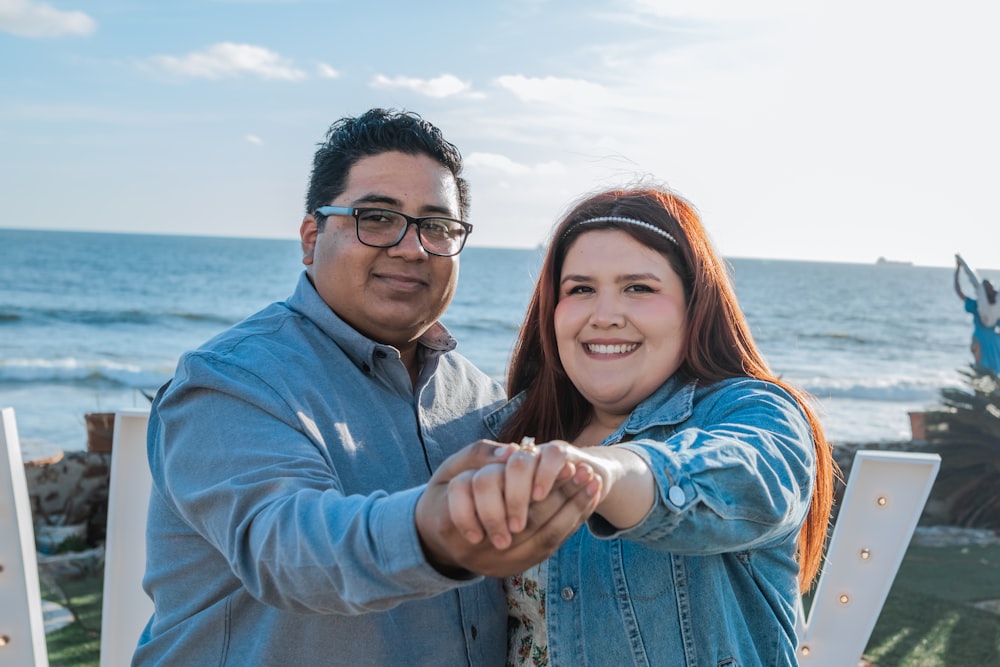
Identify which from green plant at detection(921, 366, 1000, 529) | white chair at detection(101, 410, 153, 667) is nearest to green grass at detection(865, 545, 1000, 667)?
green plant at detection(921, 366, 1000, 529)

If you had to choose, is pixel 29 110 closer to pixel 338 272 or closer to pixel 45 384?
pixel 45 384

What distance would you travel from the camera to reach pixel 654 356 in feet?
7.68

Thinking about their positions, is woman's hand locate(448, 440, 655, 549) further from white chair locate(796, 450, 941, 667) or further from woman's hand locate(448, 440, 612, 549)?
white chair locate(796, 450, 941, 667)

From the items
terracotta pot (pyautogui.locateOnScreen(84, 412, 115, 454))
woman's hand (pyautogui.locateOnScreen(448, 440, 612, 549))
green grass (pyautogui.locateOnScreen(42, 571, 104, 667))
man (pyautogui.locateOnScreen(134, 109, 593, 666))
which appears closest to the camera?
woman's hand (pyautogui.locateOnScreen(448, 440, 612, 549))

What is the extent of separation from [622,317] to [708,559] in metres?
0.65

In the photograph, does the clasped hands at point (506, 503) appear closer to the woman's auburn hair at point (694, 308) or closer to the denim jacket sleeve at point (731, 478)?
the denim jacket sleeve at point (731, 478)

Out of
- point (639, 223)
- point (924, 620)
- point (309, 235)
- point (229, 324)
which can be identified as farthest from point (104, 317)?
point (639, 223)

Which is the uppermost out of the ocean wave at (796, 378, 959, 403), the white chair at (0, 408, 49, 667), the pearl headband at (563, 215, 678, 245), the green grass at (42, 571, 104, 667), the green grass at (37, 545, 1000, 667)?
the pearl headband at (563, 215, 678, 245)

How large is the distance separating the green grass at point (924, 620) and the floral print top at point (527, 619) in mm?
3538

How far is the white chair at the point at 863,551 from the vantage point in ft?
9.55

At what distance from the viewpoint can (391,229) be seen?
264cm

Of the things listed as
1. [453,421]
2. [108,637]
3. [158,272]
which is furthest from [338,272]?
[158,272]

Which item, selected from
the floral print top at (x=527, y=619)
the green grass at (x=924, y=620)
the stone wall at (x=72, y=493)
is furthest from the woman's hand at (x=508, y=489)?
the stone wall at (x=72, y=493)

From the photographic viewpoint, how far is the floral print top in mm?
2285
